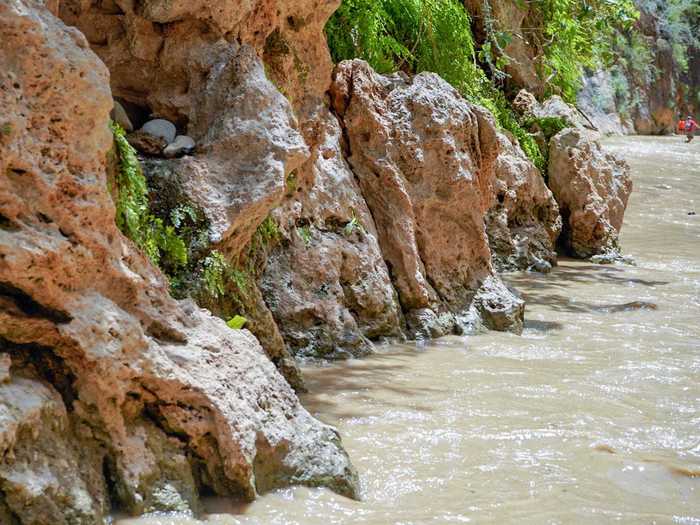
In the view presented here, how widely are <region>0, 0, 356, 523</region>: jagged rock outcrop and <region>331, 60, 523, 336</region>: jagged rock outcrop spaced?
12.0 feet

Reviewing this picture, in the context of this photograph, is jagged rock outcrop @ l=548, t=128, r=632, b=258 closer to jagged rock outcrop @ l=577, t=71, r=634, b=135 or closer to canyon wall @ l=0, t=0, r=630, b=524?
canyon wall @ l=0, t=0, r=630, b=524

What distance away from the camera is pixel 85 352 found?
122 inches

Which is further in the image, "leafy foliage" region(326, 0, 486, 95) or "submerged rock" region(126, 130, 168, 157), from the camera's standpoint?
"leafy foliage" region(326, 0, 486, 95)

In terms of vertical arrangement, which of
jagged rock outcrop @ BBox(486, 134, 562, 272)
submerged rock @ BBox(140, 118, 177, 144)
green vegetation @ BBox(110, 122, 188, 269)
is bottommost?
jagged rock outcrop @ BBox(486, 134, 562, 272)

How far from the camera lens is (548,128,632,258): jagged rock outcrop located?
38.3ft

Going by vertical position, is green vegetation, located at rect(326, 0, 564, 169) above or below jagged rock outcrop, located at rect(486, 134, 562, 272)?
above

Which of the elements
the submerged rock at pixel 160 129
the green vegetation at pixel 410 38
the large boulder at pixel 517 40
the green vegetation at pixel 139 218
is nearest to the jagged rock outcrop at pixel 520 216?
the green vegetation at pixel 410 38

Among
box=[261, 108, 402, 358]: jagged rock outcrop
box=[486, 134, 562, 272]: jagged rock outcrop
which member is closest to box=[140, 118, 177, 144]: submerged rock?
box=[261, 108, 402, 358]: jagged rock outcrop

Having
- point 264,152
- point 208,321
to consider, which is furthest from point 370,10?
point 208,321

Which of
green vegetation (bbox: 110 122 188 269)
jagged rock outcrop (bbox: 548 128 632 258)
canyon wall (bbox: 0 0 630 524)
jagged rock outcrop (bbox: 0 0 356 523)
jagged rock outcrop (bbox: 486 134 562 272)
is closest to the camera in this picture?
jagged rock outcrop (bbox: 0 0 356 523)

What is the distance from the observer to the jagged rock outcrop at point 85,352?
2.93 meters

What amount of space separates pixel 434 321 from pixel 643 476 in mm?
3129

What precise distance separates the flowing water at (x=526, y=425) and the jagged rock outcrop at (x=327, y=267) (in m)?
0.31

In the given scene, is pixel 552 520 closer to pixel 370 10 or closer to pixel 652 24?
pixel 370 10
